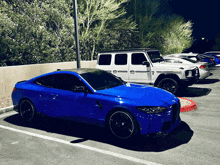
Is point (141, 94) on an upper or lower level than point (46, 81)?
lower

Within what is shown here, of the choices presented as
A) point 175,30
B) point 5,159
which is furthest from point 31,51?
point 175,30

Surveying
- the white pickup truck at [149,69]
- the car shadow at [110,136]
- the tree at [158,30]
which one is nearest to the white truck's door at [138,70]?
the white pickup truck at [149,69]

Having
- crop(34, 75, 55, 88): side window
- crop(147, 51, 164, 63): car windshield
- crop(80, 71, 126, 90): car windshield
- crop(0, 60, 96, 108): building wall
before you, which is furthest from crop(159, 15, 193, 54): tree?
crop(34, 75, 55, 88): side window

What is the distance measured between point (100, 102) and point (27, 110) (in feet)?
8.13

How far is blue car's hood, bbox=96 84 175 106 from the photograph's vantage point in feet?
16.6

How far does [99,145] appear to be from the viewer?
5.11 metres

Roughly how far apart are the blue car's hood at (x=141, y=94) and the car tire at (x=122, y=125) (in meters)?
0.35

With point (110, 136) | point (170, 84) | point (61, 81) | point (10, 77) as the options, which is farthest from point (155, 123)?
point (10, 77)

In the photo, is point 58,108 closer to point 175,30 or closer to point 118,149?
point 118,149

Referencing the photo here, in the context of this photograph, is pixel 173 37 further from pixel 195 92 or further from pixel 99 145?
pixel 99 145

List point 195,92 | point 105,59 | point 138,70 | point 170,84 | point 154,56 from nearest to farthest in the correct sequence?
1. point 170,84
2. point 138,70
3. point 154,56
4. point 195,92
5. point 105,59

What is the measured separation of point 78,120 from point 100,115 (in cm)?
67

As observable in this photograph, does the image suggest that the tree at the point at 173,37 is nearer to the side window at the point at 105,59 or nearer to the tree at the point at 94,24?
the tree at the point at 94,24

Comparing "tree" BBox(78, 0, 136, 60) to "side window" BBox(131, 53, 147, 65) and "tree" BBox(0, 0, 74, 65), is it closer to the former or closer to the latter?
Answer: "tree" BBox(0, 0, 74, 65)
